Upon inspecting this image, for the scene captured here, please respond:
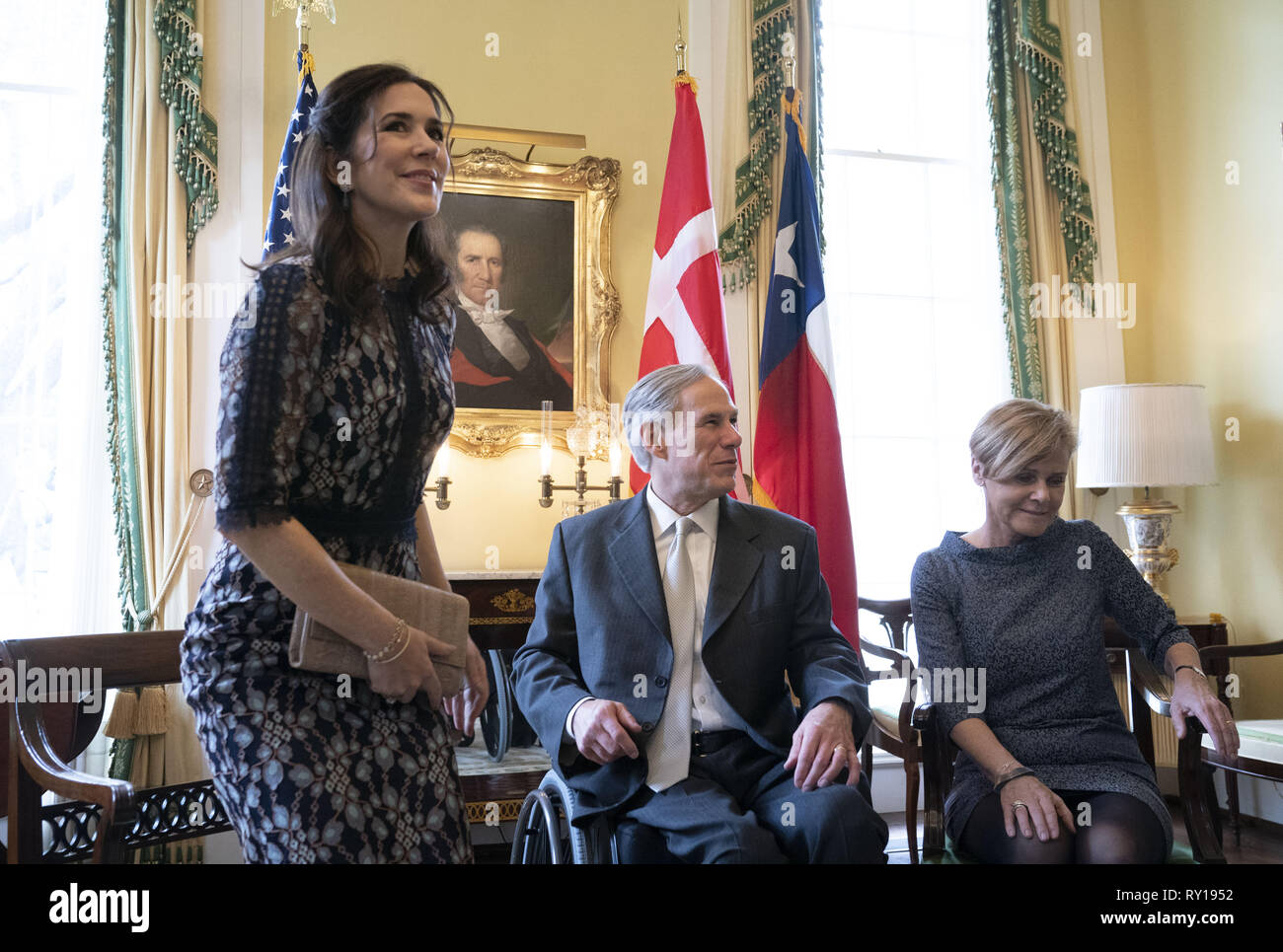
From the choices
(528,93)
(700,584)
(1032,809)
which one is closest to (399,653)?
(700,584)

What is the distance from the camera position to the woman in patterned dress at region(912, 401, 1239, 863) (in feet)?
6.84

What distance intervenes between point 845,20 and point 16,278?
Answer: 4206 millimetres

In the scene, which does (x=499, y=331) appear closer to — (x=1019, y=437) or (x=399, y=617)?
(x=1019, y=437)

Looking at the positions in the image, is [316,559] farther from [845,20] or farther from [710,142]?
[845,20]

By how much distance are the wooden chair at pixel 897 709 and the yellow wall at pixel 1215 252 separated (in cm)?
174

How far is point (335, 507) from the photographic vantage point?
1.42 meters

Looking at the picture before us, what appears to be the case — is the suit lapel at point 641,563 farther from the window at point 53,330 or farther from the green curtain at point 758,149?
the window at point 53,330

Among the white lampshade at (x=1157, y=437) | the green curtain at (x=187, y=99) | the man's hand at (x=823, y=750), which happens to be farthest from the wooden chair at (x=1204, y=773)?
the green curtain at (x=187, y=99)

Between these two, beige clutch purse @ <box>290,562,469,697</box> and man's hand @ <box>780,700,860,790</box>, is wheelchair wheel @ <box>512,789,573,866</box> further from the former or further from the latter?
beige clutch purse @ <box>290,562,469,697</box>

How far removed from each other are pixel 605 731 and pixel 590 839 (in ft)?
0.75

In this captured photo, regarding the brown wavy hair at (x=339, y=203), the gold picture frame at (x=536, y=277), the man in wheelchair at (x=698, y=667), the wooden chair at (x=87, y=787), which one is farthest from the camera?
the gold picture frame at (x=536, y=277)

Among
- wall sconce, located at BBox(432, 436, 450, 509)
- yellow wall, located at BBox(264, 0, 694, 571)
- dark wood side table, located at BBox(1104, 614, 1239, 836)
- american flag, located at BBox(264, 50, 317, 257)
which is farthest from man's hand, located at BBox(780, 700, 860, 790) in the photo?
yellow wall, located at BBox(264, 0, 694, 571)

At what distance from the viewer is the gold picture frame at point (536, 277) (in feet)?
14.9

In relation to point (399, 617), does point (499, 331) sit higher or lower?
higher
